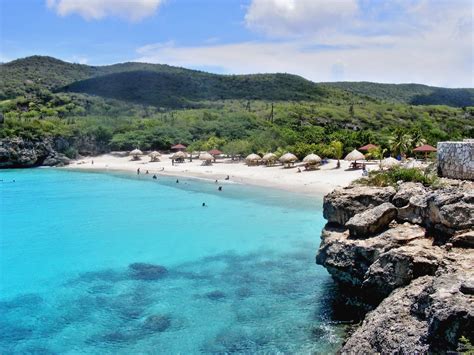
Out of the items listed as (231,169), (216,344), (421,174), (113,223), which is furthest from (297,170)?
(216,344)

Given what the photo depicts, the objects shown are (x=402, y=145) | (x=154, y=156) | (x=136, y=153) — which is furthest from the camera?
(x=136, y=153)

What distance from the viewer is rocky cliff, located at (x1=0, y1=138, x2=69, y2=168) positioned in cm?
6625

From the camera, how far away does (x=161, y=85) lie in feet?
426

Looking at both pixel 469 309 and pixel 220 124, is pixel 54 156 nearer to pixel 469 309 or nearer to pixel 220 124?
pixel 220 124

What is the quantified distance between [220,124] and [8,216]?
167 ft

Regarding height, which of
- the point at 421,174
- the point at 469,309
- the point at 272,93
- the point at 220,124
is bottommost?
the point at 469,309

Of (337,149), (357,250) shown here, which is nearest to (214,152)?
(337,149)

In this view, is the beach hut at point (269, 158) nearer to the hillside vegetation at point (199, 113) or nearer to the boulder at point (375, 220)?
the hillside vegetation at point (199, 113)

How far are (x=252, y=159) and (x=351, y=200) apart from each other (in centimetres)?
4086

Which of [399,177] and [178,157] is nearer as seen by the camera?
[399,177]

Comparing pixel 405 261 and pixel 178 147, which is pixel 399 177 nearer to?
pixel 405 261

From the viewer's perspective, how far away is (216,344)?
13.3m

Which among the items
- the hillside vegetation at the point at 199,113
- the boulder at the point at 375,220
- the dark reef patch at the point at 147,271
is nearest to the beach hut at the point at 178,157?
the hillside vegetation at the point at 199,113

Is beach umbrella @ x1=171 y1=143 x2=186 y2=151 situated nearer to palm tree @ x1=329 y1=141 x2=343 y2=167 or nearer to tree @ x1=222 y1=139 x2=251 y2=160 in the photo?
tree @ x1=222 y1=139 x2=251 y2=160
